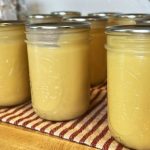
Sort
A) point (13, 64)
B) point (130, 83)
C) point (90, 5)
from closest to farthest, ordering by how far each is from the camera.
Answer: point (130, 83), point (13, 64), point (90, 5)

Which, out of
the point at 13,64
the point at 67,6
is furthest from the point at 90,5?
the point at 13,64

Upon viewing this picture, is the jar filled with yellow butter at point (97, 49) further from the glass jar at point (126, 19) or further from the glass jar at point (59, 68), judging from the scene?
the glass jar at point (59, 68)

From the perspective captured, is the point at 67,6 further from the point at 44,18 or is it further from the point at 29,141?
the point at 29,141

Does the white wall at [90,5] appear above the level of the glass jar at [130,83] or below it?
above

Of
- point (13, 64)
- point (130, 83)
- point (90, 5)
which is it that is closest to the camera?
point (130, 83)

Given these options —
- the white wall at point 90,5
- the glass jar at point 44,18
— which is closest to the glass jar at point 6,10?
the white wall at point 90,5

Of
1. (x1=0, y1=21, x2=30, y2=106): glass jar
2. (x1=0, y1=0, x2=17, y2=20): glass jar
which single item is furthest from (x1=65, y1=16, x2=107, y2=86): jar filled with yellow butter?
(x1=0, y1=0, x2=17, y2=20): glass jar
